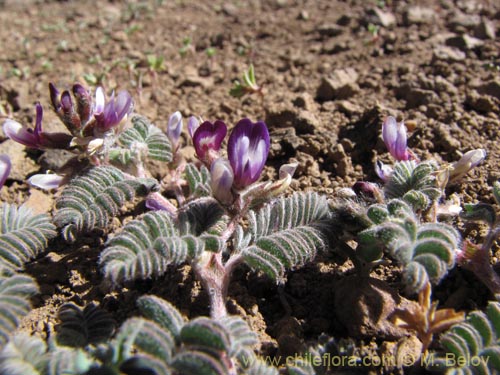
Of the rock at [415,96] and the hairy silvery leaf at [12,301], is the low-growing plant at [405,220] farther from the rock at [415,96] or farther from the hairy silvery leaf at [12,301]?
the hairy silvery leaf at [12,301]

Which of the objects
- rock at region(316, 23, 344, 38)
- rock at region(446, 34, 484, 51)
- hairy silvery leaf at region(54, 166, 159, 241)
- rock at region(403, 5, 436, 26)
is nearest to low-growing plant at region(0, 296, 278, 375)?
hairy silvery leaf at region(54, 166, 159, 241)

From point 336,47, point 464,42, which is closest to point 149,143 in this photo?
point 336,47

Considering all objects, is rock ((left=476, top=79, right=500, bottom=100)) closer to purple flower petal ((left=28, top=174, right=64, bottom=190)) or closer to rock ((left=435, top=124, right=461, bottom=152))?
rock ((left=435, top=124, right=461, bottom=152))

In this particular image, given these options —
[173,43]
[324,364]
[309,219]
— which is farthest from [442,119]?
[173,43]

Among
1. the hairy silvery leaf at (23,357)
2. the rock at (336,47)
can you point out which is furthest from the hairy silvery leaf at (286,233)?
the rock at (336,47)

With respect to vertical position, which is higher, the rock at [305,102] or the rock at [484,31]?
the rock at [484,31]

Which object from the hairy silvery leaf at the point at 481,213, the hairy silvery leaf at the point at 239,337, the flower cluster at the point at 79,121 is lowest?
the hairy silvery leaf at the point at 239,337

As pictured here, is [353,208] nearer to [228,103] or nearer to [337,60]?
[228,103]
